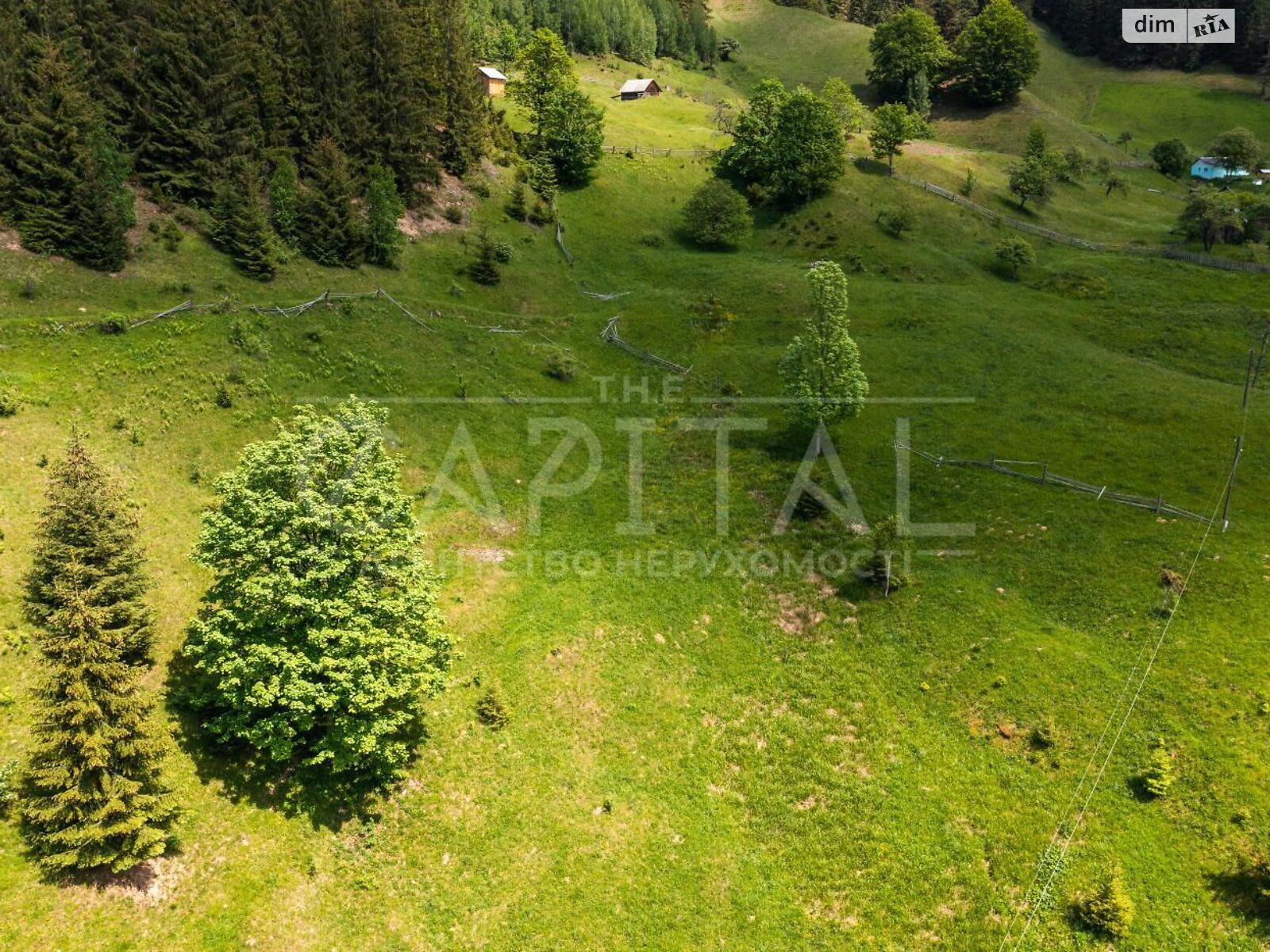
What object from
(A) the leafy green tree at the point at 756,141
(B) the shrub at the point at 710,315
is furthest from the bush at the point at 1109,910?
(A) the leafy green tree at the point at 756,141

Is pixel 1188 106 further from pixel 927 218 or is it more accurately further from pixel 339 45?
pixel 339 45

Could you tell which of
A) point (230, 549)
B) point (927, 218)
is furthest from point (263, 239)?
point (927, 218)

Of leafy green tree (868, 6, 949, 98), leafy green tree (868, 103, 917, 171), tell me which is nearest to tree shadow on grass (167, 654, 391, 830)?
leafy green tree (868, 103, 917, 171)

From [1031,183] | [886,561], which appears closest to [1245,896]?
[886,561]

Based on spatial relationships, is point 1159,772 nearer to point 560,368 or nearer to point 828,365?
point 828,365

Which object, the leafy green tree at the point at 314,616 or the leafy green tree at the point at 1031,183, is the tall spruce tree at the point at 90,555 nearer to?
the leafy green tree at the point at 314,616

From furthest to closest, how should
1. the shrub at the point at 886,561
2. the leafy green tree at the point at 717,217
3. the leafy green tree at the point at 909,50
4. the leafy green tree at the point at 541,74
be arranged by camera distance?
1. the leafy green tree at the point at 909,50
2. the leafy green tree at the point at 541,74
3. the leafy green tree at the point at 717,217
4. the shrub at the point at 886,561
